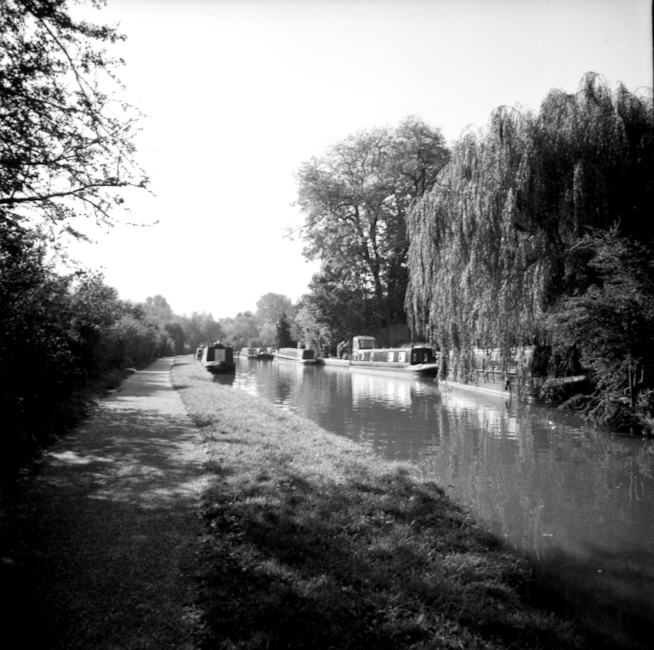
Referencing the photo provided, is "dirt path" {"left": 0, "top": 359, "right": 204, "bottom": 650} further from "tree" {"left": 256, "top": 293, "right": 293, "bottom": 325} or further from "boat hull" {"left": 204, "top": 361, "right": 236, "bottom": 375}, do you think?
"tree" {"left": 256, "top": 293, "right": 293, "bottom": 325}

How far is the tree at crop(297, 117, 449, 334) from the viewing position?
3409cm

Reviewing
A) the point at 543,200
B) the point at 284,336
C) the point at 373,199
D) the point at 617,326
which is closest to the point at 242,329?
the point at 284,336

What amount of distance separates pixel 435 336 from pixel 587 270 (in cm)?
525

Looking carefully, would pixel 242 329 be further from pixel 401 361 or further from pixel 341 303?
pixel 401 361

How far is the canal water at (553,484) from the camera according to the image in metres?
4.37

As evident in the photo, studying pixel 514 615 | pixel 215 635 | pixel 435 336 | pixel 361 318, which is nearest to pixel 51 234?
pixel 215 635

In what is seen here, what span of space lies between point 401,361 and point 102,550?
2811 cm

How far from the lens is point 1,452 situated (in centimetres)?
578

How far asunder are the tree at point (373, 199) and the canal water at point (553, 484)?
72.9 feet

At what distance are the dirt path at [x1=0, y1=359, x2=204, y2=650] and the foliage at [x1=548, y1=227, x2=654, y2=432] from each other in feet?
25.8

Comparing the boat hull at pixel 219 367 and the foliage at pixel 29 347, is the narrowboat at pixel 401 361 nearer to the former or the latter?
the boat hull at pixel 219 367

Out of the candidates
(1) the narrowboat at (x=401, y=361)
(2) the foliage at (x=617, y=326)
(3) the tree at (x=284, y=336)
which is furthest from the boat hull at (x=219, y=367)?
(3) the tree at (x=284, y=336)

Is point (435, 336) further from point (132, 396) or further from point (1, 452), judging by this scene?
point (1, 452)

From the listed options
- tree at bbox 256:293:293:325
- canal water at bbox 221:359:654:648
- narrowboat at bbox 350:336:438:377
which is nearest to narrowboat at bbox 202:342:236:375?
narrowboat at bbox 350:336:438:377
